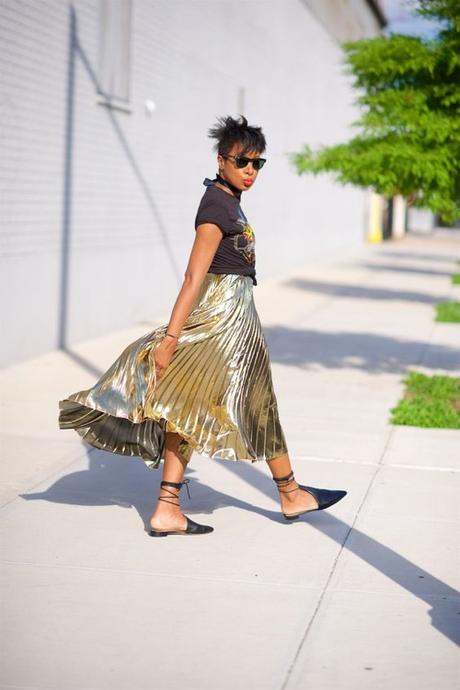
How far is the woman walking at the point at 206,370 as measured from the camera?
5332 mm

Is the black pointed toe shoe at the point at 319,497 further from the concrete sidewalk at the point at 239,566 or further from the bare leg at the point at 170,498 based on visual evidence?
the bare leg at the point at 170,498

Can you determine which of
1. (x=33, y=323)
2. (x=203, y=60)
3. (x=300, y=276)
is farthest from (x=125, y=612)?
(x=300, y=276)

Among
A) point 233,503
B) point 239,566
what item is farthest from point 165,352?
point 233,503

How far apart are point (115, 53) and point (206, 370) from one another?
9396mm

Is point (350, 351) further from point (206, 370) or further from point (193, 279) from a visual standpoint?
point (193, 279)

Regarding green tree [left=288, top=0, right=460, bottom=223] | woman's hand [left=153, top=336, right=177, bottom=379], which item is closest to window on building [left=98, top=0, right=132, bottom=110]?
green tree [left=288, top=0, right=460, bottom=223]

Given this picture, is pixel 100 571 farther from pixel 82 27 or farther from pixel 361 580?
pixel 82 27

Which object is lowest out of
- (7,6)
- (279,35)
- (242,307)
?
(242,307)

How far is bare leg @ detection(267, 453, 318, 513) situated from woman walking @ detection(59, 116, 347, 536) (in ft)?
0.49

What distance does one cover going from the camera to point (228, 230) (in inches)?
210

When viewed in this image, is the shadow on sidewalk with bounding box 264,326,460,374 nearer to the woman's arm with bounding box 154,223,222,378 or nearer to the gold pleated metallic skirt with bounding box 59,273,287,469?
the gold pleated metallic skirt with bounding box 59,273,287,469

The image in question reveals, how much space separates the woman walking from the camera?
5.33 metres

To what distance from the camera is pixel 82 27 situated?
12.7 meters

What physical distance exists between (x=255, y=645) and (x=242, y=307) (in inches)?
69.1
